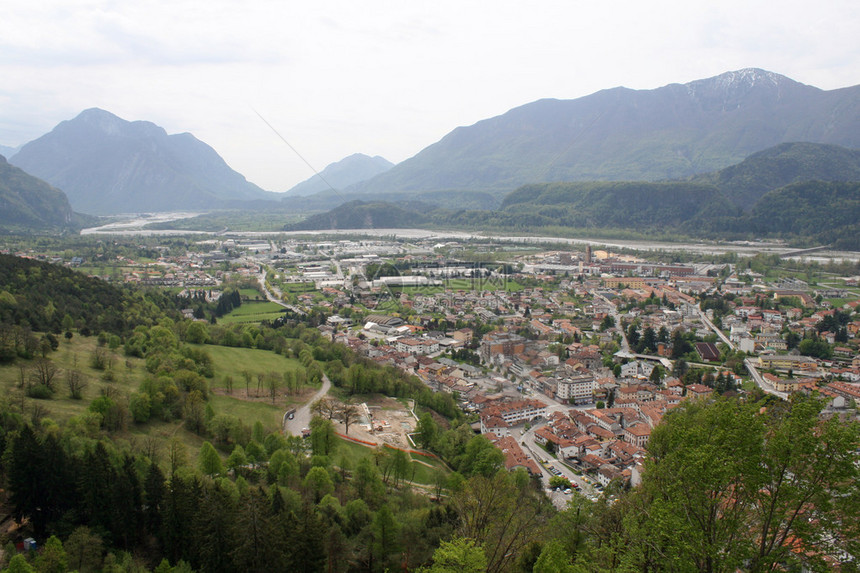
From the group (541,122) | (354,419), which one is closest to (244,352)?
(354,419)

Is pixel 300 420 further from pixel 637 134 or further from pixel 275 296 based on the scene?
pixel 637 134

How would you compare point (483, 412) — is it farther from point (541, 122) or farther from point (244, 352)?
point (541, 122)

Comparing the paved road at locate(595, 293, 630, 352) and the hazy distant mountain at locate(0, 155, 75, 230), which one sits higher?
the hazy distant mountain at locate(0, 155, 75, 230)

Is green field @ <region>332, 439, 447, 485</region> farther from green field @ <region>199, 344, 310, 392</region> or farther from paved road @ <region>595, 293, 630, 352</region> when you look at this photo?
paved road @ <region>595, 293, 630, 352</region>

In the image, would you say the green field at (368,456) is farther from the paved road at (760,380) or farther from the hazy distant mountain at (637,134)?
the hazy distant mountain at (637,134)

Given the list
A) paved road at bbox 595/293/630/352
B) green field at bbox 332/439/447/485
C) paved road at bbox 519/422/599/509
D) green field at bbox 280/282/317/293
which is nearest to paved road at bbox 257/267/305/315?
green field at bbox 280/282/317/293

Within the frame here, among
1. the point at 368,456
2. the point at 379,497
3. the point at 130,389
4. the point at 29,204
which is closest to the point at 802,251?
the point at 368,456
